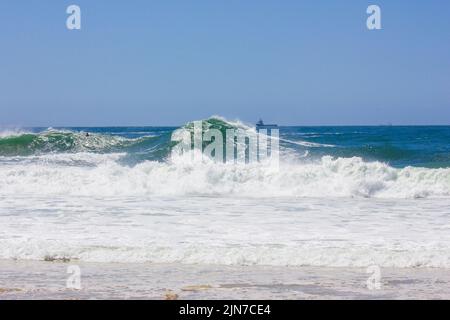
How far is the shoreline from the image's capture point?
18.3 feet

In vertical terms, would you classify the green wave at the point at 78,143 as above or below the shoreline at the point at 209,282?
above

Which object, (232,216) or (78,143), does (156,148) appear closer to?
(78,143)

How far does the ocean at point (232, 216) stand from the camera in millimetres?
7477

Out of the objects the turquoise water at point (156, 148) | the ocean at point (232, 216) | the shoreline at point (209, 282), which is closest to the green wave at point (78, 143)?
the turquoise water at point (156, 148)

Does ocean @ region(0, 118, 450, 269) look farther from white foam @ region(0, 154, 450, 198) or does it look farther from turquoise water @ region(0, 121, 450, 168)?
turquoise water @ region(0, 121, 450, 168)

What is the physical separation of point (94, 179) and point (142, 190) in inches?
62.2

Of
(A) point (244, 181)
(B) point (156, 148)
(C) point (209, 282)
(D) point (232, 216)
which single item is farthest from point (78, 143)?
(C) point (209, 282)

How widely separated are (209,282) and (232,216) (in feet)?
15.3

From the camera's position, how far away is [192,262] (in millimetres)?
7277

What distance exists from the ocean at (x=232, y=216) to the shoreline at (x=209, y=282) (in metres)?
0.33

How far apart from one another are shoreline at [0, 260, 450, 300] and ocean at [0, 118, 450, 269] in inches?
12.8

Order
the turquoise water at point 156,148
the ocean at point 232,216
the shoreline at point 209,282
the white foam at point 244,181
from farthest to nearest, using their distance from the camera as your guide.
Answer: the turquoise water at point 156,148 < the white foam at point 244,181 < the ocean at point 232,216 < the shoreline at point 209,282

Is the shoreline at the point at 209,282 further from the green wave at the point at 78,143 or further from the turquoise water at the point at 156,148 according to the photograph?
the green wave at the point at 78,143

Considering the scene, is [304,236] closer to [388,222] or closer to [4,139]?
[388,222]
